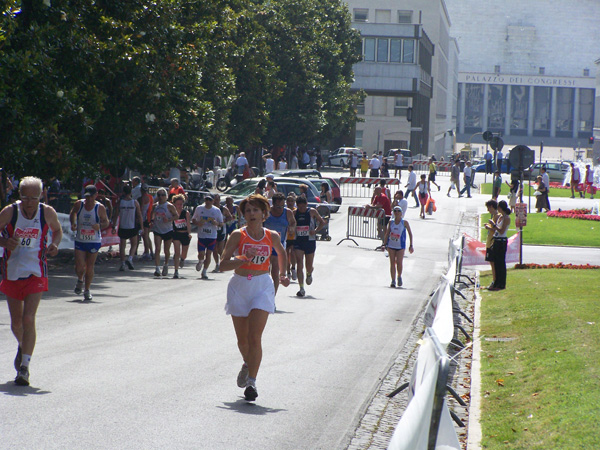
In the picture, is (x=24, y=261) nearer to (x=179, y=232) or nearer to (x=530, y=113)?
(x=179, y=232)

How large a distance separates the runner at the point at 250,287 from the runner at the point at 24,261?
1.81 m

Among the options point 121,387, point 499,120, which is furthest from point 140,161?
point 499,120

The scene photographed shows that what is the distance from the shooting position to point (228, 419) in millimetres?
7605

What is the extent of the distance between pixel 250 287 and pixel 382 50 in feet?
279

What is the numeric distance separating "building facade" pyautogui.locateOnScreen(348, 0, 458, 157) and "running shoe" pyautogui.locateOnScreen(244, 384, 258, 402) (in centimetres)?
6745

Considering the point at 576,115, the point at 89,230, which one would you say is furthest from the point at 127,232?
the point at 576,115

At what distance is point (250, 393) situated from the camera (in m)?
8.23

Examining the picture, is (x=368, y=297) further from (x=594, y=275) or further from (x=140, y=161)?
(x=140, y=161)

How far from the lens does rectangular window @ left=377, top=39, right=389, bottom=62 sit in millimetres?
90750

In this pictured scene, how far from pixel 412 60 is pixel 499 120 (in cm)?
7349

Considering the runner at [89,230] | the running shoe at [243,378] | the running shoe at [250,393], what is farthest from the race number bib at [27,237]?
the runner at [89,230]

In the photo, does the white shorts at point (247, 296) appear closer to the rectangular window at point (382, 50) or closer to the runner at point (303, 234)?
the runner at point (303, 234)

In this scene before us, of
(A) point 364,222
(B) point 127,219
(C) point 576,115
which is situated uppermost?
(C) point 576,115

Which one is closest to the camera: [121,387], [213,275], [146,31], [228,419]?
[228,419]
